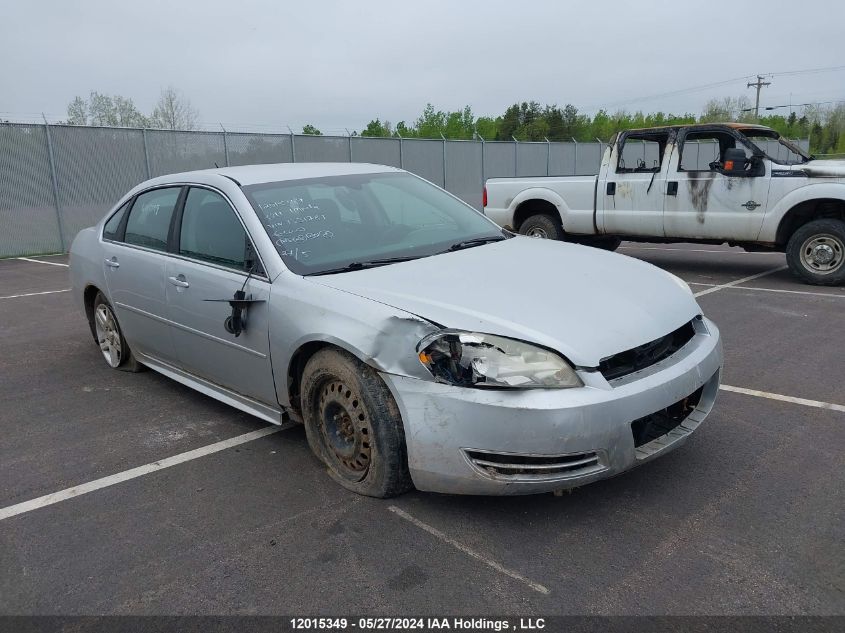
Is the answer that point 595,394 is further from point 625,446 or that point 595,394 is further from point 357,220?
point 357,220

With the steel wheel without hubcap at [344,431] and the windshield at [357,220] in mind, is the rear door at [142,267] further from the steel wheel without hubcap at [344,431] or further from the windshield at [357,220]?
the steel wheel without hubcap at [344,431]

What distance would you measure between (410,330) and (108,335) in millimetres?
3524

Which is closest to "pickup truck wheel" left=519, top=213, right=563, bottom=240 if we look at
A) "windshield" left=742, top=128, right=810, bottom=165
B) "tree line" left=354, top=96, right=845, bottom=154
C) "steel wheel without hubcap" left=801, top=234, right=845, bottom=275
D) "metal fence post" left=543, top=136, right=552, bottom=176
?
"windshield" left=742, top=128, right=810, bottom=165

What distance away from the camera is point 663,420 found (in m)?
3.10

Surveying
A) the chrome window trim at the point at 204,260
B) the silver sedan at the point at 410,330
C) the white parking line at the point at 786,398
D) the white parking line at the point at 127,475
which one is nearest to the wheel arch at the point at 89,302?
the chrome window trim at the point at 204,260

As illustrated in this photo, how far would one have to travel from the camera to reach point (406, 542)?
288cm

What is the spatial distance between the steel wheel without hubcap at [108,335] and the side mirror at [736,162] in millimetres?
7246

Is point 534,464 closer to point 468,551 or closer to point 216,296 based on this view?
point 468,551

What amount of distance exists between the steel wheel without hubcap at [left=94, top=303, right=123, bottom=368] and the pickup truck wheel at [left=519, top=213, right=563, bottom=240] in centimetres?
668

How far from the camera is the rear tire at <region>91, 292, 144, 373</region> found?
17.2 ft

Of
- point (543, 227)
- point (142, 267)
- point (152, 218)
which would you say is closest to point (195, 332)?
point (142, 267)

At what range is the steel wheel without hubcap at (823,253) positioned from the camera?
8.12 meters

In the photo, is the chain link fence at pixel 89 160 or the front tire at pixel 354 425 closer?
the front tire at pixel 354 425

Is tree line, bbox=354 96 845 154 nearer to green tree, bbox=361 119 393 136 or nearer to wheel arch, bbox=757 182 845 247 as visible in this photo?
green tree, bbox=361 119 393 136
